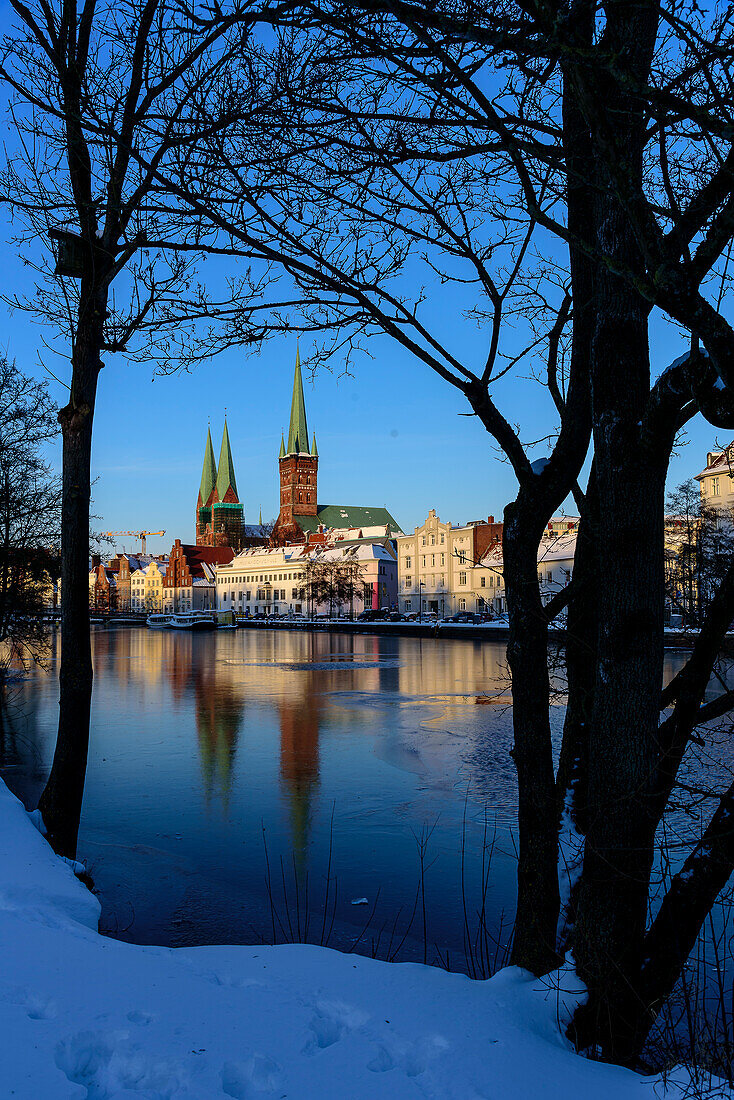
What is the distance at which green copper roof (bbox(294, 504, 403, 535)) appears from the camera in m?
146

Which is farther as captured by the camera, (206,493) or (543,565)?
(206,493)

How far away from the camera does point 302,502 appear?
152 m

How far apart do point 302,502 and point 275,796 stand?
14092 cm

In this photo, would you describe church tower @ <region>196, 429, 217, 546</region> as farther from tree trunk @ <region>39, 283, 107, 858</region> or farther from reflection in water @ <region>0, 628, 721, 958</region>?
tree trunk @ <region>39, 283, 107, 858</region>

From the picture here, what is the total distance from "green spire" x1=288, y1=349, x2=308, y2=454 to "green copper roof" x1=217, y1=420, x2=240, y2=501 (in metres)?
25.7

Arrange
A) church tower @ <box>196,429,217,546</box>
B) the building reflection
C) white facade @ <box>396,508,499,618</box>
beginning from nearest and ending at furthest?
the building reflection → white facade @ <box>396,508,499,618</box> → church tower @ <box>196,429,217,546</box>

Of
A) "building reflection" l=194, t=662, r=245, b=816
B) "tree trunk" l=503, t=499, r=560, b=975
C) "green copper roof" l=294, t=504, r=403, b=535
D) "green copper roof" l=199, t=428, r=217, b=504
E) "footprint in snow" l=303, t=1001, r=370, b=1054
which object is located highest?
"green copper roof" l=199, t=428, r=217, b=504

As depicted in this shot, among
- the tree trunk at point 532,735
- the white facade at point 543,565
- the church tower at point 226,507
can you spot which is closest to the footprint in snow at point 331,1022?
the tree trunk at point 532,735

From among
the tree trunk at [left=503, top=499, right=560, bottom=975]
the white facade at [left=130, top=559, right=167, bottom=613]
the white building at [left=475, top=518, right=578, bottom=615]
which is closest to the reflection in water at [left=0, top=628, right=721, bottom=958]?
the tree trunk at [left=503, top=499, right=560, bottom=975]

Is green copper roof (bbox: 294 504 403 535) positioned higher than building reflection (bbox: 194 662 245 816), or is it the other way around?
green copper roof (bbox: 294 504 403 535)

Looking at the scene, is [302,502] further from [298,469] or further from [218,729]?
[218,729]

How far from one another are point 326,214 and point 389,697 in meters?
19.5

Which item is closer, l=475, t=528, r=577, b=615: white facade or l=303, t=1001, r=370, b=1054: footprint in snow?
l=303, t=1001, r=370, b=1054: footprint in snow

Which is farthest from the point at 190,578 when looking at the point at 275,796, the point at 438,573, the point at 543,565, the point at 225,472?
the point at 275,796
